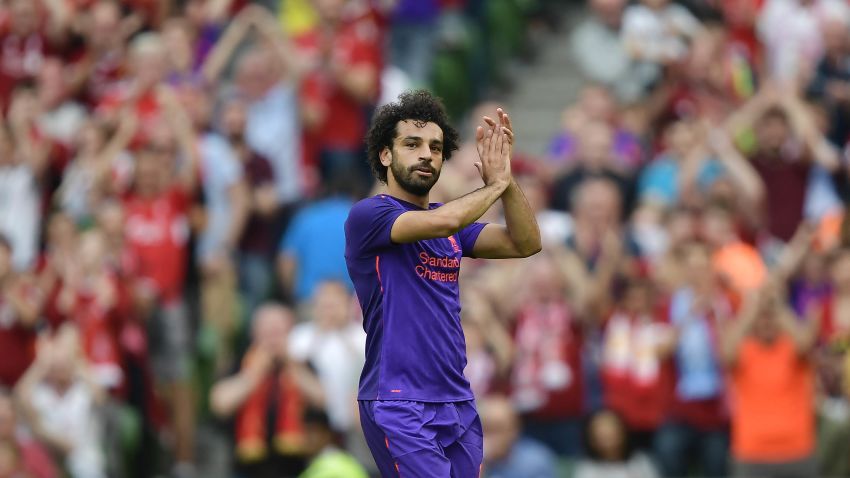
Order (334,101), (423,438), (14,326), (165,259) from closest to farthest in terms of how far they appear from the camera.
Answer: (423,438), (14,326), (165,259), (334,101)

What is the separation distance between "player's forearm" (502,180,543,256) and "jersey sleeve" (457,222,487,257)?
199mm

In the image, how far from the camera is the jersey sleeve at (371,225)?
255 inches

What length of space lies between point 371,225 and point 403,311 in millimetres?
363

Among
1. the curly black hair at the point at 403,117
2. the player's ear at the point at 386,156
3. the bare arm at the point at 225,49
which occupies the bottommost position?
the player's ear at the point at 386,156

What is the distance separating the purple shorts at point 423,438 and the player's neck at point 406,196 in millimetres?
819

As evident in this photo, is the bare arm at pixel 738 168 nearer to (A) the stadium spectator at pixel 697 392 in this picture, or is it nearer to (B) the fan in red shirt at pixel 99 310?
(A) the stadium spectator at pixel 697 392

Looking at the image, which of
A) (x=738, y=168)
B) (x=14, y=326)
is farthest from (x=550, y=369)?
(x=14, y=326)

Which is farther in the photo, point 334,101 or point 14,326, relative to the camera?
point 334,101

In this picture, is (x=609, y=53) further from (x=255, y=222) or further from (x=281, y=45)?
(x=255, y=222)

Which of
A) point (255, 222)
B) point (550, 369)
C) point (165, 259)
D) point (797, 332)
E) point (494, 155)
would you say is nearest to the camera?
point (494, 155)

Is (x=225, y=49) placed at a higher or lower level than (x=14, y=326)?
higher

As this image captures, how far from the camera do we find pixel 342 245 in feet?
40.5

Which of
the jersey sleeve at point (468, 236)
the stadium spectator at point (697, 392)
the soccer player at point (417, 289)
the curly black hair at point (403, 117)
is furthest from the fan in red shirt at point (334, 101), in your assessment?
the soccer player at point (417, 289)

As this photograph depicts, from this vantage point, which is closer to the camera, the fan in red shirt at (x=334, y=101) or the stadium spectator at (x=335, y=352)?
the stadium spectator at (x=335, y=352)
